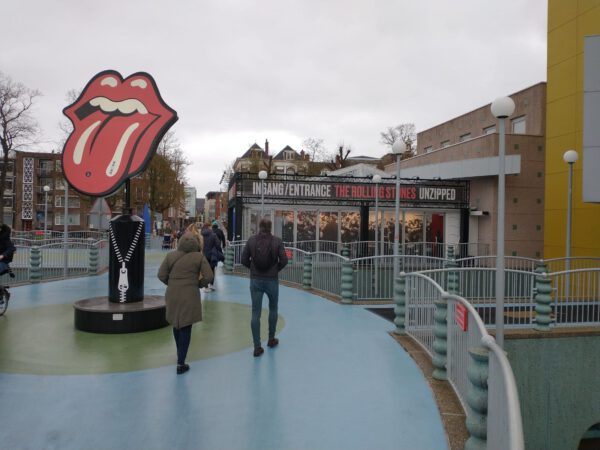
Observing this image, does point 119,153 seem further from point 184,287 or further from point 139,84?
point 184,287

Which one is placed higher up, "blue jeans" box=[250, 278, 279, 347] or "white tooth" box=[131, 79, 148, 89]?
"white tooth" box=[131, 79, 148, 89]

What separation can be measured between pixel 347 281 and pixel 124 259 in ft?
16.5

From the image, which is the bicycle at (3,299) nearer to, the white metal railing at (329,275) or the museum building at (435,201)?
the white metal railing at (329,275)

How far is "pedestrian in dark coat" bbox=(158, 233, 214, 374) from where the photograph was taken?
17.8 ft

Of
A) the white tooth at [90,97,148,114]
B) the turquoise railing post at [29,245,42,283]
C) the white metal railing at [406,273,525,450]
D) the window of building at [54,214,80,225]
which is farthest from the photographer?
the window of building at [54,214,80,225]

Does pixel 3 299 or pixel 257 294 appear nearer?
pixel 257 294

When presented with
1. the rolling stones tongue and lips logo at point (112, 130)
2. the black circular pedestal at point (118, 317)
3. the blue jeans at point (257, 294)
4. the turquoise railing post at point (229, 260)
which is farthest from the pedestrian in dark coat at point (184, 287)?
the turquoise railing post at point (229, 260)

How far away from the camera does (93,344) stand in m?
6.71

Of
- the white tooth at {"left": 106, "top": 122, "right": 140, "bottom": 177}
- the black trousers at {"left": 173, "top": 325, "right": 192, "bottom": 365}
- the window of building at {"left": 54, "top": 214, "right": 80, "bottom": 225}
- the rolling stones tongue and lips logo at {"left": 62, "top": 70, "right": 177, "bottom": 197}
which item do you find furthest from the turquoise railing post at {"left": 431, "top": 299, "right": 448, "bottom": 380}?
the window of building at {"left": 54, "top": 214, "right": 80, "bottom": 225}

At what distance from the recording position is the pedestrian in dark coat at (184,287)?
543 cm

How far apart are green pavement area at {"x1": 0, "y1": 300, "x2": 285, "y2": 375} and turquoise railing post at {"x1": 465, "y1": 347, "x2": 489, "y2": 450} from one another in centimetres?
339

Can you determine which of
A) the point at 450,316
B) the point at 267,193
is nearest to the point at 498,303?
the point at 450,316

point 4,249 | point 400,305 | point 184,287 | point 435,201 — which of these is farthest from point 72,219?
point 184,287

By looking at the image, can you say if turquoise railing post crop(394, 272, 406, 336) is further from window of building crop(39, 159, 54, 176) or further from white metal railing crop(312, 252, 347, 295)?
window of building crop(39, 159, 54, 176)
